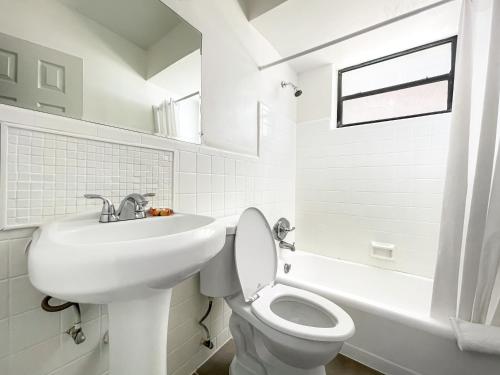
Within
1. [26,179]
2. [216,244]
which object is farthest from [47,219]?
[216,244]

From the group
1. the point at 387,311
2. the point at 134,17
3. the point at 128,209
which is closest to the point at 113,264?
the point at 128,209

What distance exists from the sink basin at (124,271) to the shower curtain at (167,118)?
46 centimetres

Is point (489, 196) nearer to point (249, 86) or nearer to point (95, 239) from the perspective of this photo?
point (249, 86)

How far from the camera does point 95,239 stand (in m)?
0.66

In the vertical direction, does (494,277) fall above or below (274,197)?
below

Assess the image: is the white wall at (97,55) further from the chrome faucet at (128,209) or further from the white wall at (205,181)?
the chrome faucet at (128,209)

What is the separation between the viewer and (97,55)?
2.66 ft

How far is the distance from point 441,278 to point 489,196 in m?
0.43

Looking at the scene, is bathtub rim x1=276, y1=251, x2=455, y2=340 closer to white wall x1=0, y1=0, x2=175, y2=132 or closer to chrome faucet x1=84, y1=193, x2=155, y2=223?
chrome faucet x1=84, y1=193, x2=155, y2=223

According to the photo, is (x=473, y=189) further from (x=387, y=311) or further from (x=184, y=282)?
(x=184, y=282)

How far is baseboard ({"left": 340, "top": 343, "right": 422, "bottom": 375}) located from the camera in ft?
3.63

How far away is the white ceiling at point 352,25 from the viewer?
4.49 ft

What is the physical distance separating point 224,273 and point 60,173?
778 millimetres

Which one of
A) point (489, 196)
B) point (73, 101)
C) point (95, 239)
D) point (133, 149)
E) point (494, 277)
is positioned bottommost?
point (494, 277)
